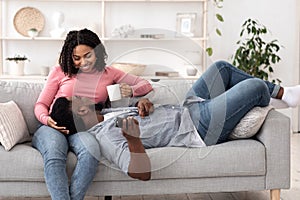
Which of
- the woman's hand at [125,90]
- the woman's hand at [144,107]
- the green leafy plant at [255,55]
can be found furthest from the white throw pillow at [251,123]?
the green leafy plant at [255,55]

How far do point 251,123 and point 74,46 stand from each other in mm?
1043

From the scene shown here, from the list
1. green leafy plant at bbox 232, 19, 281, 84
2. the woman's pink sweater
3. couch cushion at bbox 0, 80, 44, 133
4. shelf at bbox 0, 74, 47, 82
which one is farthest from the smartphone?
green leafy plant at bbox 232, 19, 281, 84

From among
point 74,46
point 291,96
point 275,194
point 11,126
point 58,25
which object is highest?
point 58,25

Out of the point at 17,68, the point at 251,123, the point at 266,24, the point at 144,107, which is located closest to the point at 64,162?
the point at 144,107

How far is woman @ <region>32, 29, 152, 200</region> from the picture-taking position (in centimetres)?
288

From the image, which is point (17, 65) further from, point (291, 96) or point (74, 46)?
point (291, 96)

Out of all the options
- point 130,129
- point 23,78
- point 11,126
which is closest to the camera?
point 130,129

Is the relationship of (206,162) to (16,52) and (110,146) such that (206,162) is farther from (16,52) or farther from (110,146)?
(16,52)

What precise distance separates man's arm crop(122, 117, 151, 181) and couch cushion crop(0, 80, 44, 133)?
655 millimetres

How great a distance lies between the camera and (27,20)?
215 inches

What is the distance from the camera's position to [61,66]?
132 inches

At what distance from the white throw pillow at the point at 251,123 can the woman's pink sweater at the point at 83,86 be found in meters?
0.55

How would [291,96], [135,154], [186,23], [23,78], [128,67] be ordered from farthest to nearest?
[186,23]
[23,78]
[291,96]
[128,67]
[135,154]

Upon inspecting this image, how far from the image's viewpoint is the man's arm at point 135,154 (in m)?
2.89
